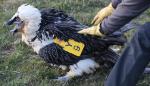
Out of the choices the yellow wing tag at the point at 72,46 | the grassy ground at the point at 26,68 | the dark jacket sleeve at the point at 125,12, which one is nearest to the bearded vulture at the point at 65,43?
the yellow wing tag at the point at 72,46

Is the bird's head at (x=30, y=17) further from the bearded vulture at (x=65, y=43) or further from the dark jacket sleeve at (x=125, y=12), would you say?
the dark jacket sleeve at (x=125, y=12)

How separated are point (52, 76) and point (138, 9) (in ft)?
4.35

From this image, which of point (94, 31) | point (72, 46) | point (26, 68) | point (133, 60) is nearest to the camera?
point (133, 60)

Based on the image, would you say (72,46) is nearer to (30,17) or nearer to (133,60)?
(30,17)

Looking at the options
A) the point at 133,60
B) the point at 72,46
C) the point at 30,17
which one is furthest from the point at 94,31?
the point at 30,17

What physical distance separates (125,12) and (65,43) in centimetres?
91

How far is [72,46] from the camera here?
4.53m

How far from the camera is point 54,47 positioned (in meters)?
4.57

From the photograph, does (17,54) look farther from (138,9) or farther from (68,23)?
(138,9)

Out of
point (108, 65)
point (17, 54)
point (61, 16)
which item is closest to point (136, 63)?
point (108, 65)

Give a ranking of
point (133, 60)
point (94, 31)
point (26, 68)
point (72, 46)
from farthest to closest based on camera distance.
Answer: point (26, 68) → point (72, 46) → point (94, 31) → point (133, 60)

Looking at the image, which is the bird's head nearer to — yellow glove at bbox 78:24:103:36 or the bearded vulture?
the bearded vulture

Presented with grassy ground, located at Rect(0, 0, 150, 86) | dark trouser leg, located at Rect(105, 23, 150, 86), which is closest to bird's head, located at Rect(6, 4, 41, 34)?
grassy ground, located at Rect(0, 0, 150, 86)

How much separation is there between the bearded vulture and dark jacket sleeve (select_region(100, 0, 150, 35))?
1.80ft
